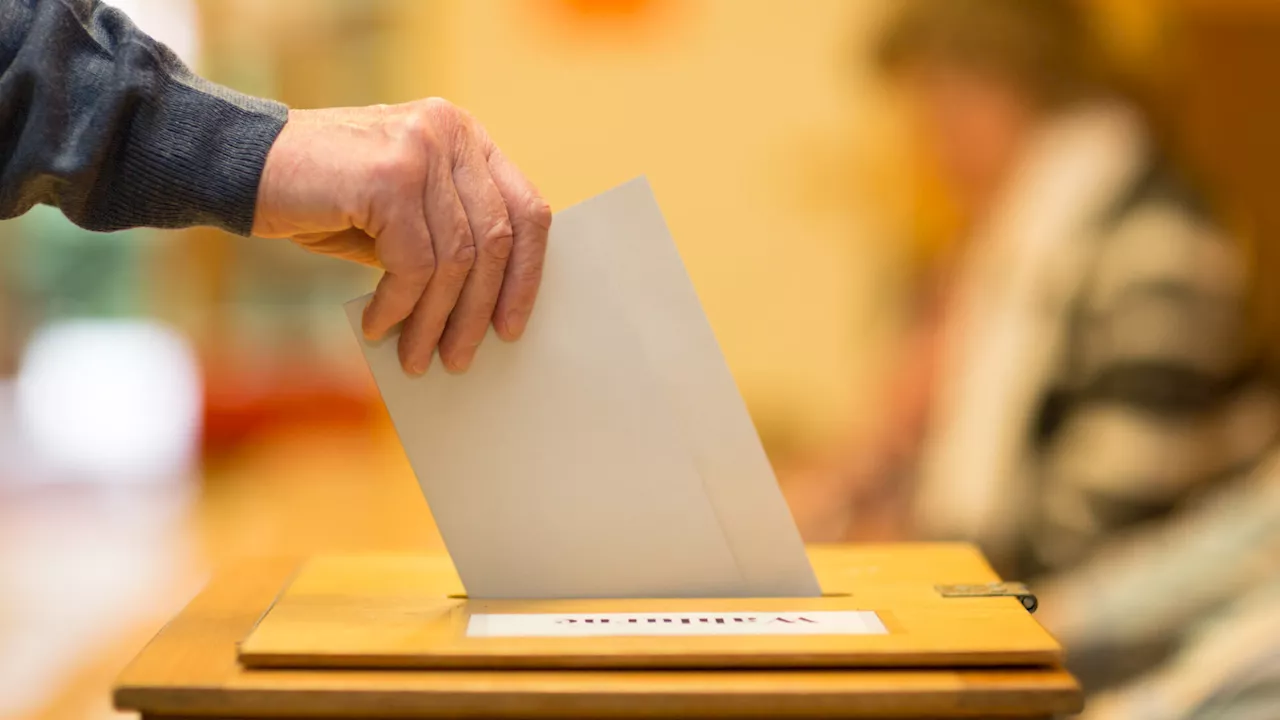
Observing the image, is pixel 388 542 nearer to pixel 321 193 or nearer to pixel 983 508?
pixel 983 508

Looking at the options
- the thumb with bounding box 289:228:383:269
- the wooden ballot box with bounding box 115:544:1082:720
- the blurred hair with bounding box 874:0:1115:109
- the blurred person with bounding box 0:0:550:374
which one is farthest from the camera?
the blurred hair with bounding box 874:0:1115:109

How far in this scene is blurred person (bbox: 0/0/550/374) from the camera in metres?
0.77

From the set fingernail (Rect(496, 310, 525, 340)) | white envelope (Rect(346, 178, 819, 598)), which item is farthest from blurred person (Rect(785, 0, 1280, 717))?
fingernail (Rect(496, 310, 525, 340))

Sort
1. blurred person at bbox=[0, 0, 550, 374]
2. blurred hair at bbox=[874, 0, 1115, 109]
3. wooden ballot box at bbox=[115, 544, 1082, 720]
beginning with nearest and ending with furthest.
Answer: wooden ballot box at bbox=[115, 544, 1082, 720]
blurred person at bbox=[0, 0, 550, 374]
blurred hair at bbox=[874, 0, 1115, 109]

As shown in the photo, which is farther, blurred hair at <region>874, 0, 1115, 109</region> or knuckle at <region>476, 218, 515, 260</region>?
blurred hair at <region>874, 0, 1115, 109</region>

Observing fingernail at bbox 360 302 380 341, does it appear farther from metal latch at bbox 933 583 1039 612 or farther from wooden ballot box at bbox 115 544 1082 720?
metal latch at bbox 933 583 1039 612

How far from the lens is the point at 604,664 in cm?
70

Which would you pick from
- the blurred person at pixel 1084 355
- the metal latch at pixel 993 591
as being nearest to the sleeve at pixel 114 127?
the metal latch at pixel 993 591

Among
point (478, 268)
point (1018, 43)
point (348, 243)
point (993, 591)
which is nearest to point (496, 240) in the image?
point (478, 268)

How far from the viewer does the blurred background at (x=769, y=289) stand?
75.7 inches

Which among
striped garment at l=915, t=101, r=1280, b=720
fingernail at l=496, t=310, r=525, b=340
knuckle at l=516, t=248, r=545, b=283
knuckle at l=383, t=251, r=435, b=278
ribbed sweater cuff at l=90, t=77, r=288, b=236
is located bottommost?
striped garment at l=915, t=101, r=1280, b=720

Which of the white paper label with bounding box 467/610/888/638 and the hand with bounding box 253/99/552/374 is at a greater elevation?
the hand with bounding box 253/99/552/374

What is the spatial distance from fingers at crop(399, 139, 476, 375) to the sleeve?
107 millimetres

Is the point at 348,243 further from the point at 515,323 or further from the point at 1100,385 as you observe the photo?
the point at 1100,385
